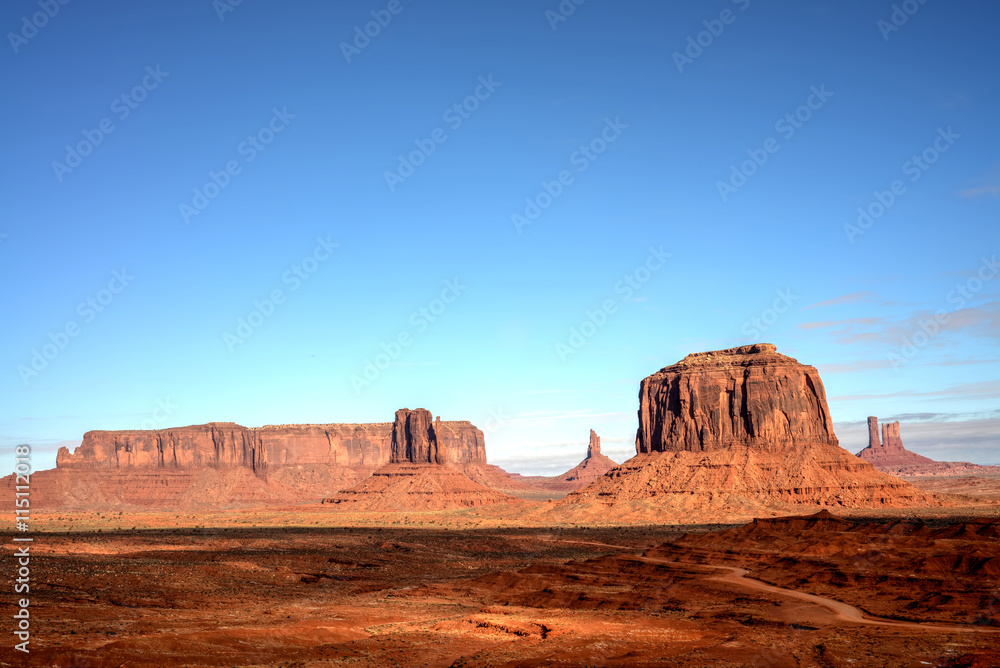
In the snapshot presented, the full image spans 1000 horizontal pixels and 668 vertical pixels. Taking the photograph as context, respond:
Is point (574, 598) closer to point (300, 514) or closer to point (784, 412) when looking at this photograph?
point (784, 412)

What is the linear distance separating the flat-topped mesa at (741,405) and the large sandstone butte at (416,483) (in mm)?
43280

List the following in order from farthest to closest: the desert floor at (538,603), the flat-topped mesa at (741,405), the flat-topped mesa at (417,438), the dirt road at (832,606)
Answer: the flat-topped mesa at (417,438), the flat-topped mesa at (741,405), the dirt road at (832,606), the desert floor at (538,603)

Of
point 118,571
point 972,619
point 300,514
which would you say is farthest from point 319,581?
point 300,514

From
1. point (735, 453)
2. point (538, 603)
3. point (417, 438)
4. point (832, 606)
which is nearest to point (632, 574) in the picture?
point (538, 603)

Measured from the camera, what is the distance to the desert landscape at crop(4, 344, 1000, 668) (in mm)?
28141

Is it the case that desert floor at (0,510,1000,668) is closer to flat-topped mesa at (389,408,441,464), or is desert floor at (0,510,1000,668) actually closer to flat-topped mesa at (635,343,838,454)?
flat-topped mesa at (635,343,838,454)

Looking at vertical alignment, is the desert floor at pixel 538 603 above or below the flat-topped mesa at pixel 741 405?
below

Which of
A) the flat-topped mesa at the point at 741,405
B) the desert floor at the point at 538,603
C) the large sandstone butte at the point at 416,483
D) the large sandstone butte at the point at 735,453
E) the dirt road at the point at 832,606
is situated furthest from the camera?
the large sandstone butte at the point at 416,483

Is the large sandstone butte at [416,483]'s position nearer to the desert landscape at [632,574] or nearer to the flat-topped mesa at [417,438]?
the flat-topped mesa at [417,438]

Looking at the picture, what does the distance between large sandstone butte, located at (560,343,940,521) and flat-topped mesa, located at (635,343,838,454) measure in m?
0.14

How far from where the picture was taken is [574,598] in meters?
41.2

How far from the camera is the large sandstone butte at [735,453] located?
10662 centimetres

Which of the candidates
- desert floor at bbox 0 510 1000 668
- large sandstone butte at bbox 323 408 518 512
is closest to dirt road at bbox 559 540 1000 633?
desert floor at bbox 0 510 1000 668

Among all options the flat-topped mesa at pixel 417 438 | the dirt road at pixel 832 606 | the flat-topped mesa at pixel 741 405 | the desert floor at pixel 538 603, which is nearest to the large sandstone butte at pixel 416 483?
the flat-topped mesa at pixel 417 438
